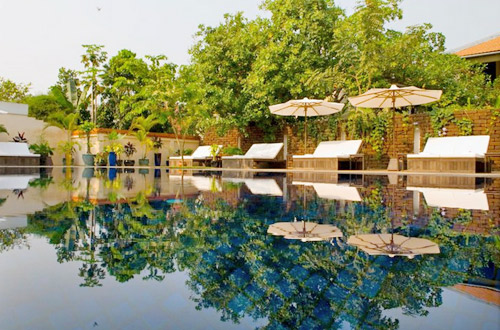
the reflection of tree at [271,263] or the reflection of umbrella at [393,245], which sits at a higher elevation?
the reflection of umbrella at [393,245]

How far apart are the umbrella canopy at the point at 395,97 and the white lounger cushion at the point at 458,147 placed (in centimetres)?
134

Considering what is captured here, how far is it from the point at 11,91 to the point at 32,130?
12979mm

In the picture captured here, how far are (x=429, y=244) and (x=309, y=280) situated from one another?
1100mm

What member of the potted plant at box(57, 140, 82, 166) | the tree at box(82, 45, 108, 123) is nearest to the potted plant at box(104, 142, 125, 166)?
the potted plant at box(57, 140, 82, 166)

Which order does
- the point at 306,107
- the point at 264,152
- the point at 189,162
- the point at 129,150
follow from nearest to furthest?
1. the point at 306,107
2. the point at 264,152
3. the point at 189,162
4. the point at 129,150

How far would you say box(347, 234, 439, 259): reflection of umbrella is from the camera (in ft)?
7.06

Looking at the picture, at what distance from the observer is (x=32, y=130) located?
21000mm

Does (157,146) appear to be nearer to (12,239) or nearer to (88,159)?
(88,159)

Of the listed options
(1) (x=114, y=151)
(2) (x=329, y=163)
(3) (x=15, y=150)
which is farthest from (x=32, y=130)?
(2) (x=329, y=163)

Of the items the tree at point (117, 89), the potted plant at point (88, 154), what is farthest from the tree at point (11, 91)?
the potted plant at point (88, 154)

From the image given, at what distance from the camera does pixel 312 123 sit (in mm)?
17141

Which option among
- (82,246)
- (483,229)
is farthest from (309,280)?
(483,229)

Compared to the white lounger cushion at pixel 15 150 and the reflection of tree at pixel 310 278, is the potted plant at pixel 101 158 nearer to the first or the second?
the white lounger cushion at pixel 15 150

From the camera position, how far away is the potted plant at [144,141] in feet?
66.4
